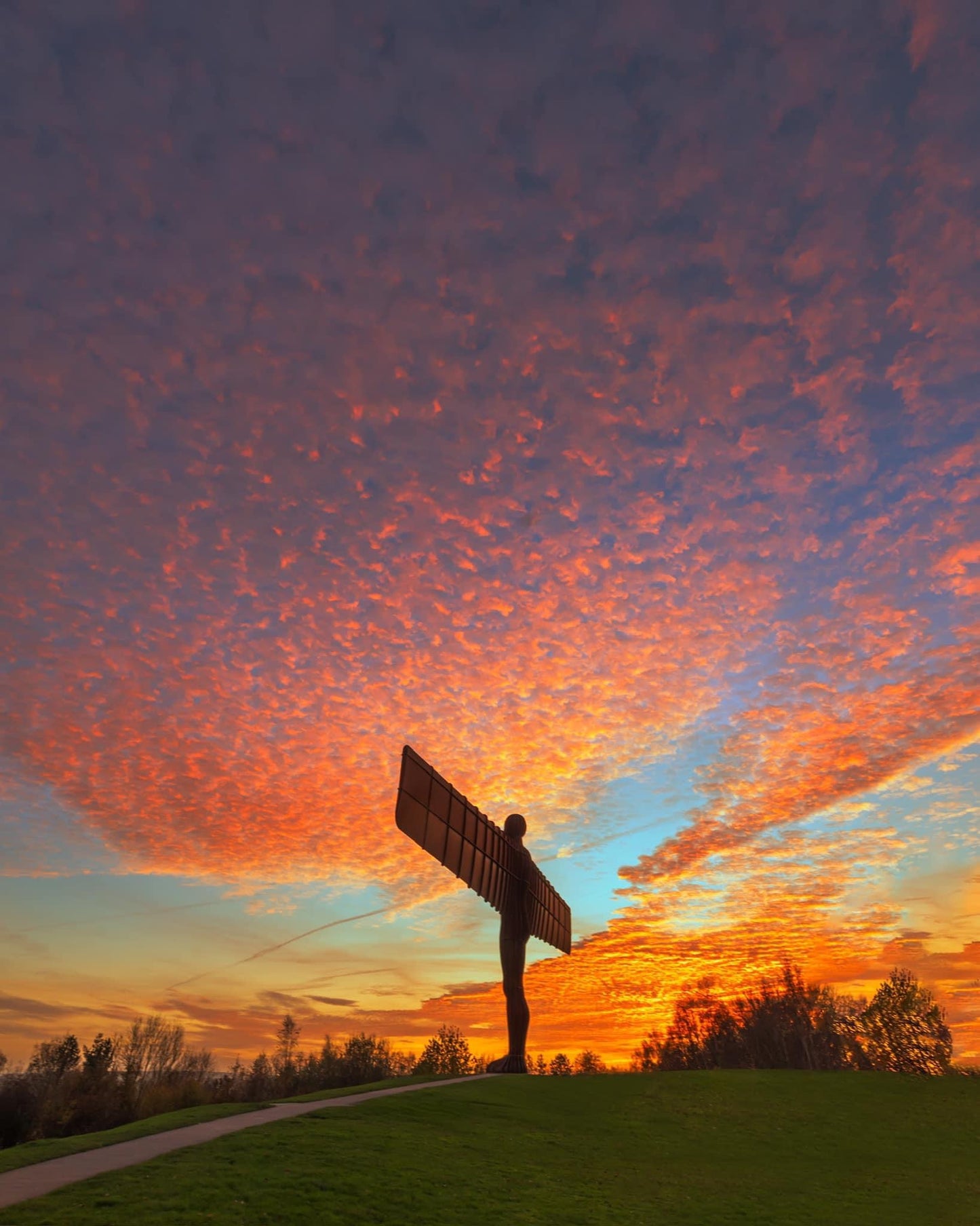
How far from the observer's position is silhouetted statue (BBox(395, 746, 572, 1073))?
2298cm

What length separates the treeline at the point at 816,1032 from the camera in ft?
192

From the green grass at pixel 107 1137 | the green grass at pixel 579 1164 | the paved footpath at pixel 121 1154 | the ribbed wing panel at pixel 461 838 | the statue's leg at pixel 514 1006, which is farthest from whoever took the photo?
the statue's leg at pixel 514 1006

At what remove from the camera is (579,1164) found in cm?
1694

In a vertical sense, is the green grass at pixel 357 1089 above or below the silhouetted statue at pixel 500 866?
below

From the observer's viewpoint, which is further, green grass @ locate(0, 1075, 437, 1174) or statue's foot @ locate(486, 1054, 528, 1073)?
statue's foot @ locate(486, 1054, 528, 1073)

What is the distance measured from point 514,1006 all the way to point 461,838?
25.4ft

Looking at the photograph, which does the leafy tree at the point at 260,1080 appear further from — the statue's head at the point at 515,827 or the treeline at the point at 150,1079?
the statue's head at the point at 515,827

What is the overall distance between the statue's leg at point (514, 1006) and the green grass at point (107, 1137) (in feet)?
34.2

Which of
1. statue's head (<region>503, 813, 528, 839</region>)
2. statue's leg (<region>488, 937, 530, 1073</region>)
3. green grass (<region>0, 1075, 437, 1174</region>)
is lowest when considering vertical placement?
green grass (<region>0, 1075, 437, 1174</region>)

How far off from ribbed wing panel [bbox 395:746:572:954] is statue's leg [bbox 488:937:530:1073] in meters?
1.44

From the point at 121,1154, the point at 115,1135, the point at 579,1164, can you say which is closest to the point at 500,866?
the point at 579,1164

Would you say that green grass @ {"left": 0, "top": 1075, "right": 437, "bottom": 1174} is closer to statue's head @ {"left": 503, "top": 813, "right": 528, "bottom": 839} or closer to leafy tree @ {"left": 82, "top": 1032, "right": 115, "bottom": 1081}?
statue's head @ {"left": 503, "top": 813, "right": 528, "bottom": 839}

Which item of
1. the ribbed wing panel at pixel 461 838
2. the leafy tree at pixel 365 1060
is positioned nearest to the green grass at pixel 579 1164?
the ribbed wing panel at pixel 461 838

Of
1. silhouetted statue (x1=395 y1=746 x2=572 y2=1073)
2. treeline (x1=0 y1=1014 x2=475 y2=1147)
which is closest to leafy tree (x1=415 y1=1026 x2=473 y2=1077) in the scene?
treeline (x1=0 y1=1014 x2=475 y2=1147)
